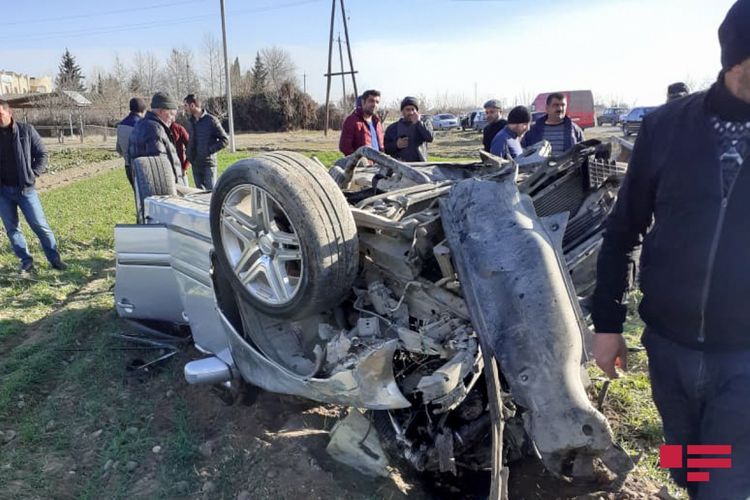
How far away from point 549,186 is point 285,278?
1.31 metres

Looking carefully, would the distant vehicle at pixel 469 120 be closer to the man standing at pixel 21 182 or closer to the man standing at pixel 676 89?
the man standing at pixel 676 89

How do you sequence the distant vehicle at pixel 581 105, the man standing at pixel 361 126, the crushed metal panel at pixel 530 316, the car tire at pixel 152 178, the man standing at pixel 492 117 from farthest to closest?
the distant vehicle at pixel 581 105
the man standing at pixel 492 117
the man standing at pixel 361 126
the car tire at pixel 152 178
the crushed metal panel at pixel 530 316

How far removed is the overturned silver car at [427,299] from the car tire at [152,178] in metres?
1.68

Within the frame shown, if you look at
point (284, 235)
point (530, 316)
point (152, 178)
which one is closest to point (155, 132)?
point (152, 178)

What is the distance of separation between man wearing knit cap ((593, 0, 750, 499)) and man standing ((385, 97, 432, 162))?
15.7ft

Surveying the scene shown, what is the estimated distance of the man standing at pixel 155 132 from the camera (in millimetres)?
6484

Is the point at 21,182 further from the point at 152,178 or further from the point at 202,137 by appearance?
the point at 152,178

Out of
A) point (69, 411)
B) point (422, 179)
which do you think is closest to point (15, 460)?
point (69, 411)

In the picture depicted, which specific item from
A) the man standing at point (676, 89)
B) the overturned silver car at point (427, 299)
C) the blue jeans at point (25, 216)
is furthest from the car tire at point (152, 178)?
the man standing at point (676, 89)

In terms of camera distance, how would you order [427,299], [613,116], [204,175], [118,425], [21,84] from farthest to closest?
1. [21,84]
2. [613,116]
3. [204,175]
4. [118,425]
5. [427,299]

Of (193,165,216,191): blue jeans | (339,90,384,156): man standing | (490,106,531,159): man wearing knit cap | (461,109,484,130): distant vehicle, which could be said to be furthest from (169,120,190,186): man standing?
(461,109,484,130): distant vehicle

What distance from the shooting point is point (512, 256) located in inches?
88.3

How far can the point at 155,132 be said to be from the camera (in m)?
6.50

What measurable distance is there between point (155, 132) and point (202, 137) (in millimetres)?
1322
